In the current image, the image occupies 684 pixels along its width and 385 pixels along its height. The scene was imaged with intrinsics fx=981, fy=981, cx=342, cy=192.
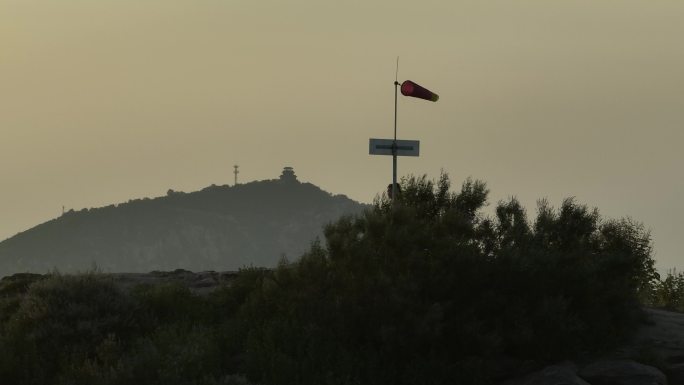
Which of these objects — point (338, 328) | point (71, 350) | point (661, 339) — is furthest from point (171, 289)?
point (661, 339)

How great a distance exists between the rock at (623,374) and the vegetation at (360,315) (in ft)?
3.67

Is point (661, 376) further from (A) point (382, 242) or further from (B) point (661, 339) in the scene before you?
(A) point (382, 242)

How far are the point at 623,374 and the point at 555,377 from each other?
122 cm

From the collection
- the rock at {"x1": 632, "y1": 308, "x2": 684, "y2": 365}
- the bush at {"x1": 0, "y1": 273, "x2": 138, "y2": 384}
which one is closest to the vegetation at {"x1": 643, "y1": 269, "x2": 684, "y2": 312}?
the rock at {"x1": 632, "y1": 308, "x2": 684, "y2": 365}

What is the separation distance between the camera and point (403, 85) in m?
25.8

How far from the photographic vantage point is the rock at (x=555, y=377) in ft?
54.3

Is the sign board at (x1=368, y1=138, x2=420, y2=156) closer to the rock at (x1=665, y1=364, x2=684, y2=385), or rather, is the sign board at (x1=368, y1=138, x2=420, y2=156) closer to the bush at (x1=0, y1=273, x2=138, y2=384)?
the bush at (x1=0, y1=273, x2=138, y2=384)

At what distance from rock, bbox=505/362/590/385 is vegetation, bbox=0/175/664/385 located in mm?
668

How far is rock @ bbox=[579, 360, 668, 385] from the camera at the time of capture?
658 inches

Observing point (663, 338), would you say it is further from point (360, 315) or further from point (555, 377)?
point (360, 315)

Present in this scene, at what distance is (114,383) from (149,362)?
0.73 meters

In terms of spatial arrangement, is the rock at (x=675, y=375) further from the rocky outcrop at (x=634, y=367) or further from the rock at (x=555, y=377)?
the rock at (x=555, y=377)

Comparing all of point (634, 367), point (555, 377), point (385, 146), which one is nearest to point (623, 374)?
point (634, 367)

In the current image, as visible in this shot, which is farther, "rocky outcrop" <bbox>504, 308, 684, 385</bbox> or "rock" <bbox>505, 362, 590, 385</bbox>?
"rocky outcrop" <bbox>504, 308, 684, 385</bbox>
